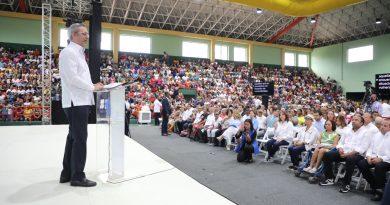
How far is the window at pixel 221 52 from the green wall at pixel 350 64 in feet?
31.8

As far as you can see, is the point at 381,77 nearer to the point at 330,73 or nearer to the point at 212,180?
the point at 212,180

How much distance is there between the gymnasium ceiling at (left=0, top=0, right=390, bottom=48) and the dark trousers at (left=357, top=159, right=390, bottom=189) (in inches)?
622

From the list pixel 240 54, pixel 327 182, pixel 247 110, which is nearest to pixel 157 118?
pixel 247 110

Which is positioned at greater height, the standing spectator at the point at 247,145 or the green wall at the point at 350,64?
the green wall at the point at 350,64

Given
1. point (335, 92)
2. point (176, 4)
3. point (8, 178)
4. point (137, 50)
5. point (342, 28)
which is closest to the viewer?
point (8, 178)

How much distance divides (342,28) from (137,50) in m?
16.6

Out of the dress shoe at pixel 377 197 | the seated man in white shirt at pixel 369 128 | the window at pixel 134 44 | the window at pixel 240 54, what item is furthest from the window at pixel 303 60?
the dress shoe at pixel 377 197

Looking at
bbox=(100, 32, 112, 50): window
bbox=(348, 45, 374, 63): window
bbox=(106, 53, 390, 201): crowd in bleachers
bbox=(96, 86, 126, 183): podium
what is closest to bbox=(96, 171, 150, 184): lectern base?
bbox=(96, 86, 126, 183): podium

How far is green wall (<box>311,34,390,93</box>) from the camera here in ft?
67.8

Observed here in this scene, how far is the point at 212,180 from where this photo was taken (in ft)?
13.2

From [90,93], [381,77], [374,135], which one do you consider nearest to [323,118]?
[374,135]

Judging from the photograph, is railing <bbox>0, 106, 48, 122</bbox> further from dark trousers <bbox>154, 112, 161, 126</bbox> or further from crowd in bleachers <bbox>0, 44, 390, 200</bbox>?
dark trousers <bbox>154, 112, 161, 126</bbox>

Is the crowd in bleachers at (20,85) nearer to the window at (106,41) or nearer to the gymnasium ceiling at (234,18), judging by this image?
the gymnasium ceiling at (234,18)

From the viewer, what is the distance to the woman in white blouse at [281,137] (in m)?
5.59
